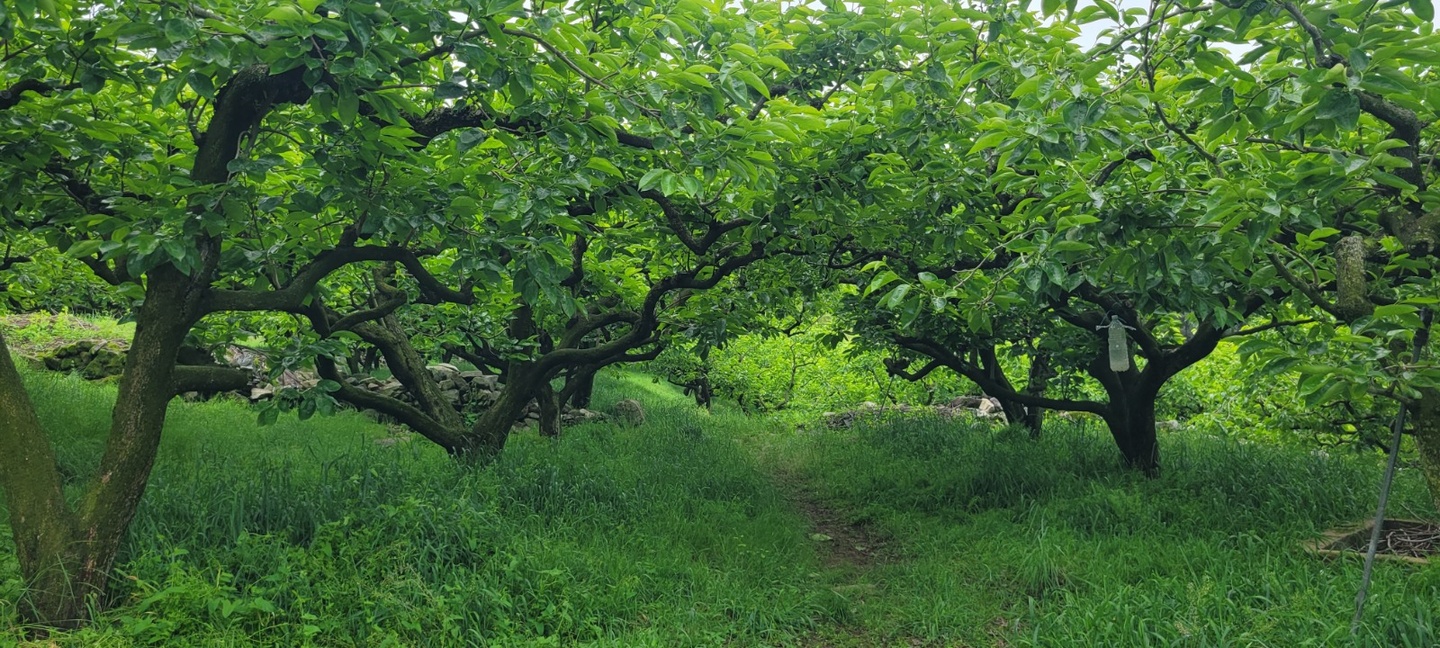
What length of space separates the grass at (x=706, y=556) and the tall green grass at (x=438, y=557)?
2cm

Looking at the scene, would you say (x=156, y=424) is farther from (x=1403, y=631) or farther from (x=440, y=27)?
(x=1403, y=631)

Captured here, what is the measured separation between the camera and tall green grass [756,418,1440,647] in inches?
155

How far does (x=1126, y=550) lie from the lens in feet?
17.3

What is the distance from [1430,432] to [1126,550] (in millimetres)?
2789

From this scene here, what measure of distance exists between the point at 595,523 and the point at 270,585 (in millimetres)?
2254

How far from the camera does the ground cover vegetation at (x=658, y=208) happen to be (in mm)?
2758

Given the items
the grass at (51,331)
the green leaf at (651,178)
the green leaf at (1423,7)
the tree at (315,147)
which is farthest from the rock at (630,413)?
the green leaf at (1423,7)

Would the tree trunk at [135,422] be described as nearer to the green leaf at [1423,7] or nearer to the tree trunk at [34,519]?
the tree trunk at [34,519]

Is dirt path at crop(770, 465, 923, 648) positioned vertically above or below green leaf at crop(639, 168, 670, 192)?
below

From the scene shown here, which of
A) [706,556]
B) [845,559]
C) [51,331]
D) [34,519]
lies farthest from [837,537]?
[51,331]

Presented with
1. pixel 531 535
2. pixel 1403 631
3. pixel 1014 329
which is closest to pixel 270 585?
pixel 531 535

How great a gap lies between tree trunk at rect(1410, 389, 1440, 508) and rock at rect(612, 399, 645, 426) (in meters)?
10.5

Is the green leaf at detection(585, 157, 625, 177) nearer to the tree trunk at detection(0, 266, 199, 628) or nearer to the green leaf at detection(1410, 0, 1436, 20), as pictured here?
the tree trunk at detection(0, 266, 199, 628)

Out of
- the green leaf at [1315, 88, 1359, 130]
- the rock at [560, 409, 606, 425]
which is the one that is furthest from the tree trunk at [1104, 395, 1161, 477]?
the rock at [560, 409, 606, 425]
